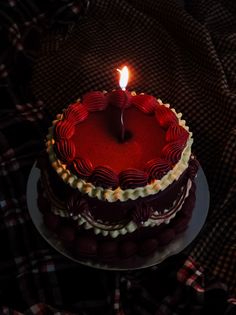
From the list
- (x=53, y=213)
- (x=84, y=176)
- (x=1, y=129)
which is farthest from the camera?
(x=1, y=129)

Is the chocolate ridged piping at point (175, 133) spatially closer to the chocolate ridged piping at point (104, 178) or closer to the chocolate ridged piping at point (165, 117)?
the chocolate ridged piping at point (165, 117)

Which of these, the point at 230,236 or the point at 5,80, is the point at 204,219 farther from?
the point at 5,80

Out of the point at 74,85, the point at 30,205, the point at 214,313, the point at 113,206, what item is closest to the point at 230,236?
the point at 214,313

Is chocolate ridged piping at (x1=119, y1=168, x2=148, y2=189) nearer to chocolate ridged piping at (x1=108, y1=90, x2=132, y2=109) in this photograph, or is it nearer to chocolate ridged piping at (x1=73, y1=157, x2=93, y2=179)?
chocolate ridged piping at (x1=73, y1=157, x2=93, y2=179)

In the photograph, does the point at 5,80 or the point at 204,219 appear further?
the point at 5,80

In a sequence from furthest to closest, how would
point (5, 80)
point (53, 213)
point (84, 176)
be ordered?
point (5, 80)
point (53, 213)
point (84, 176)

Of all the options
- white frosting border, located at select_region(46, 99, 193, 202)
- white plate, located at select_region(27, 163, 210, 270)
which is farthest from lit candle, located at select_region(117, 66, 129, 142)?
white plate, located at select_region(27, 163, 210, 270)

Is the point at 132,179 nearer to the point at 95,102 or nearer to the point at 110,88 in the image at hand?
the point at 95,102

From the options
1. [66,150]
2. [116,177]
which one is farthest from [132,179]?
[66,150]
